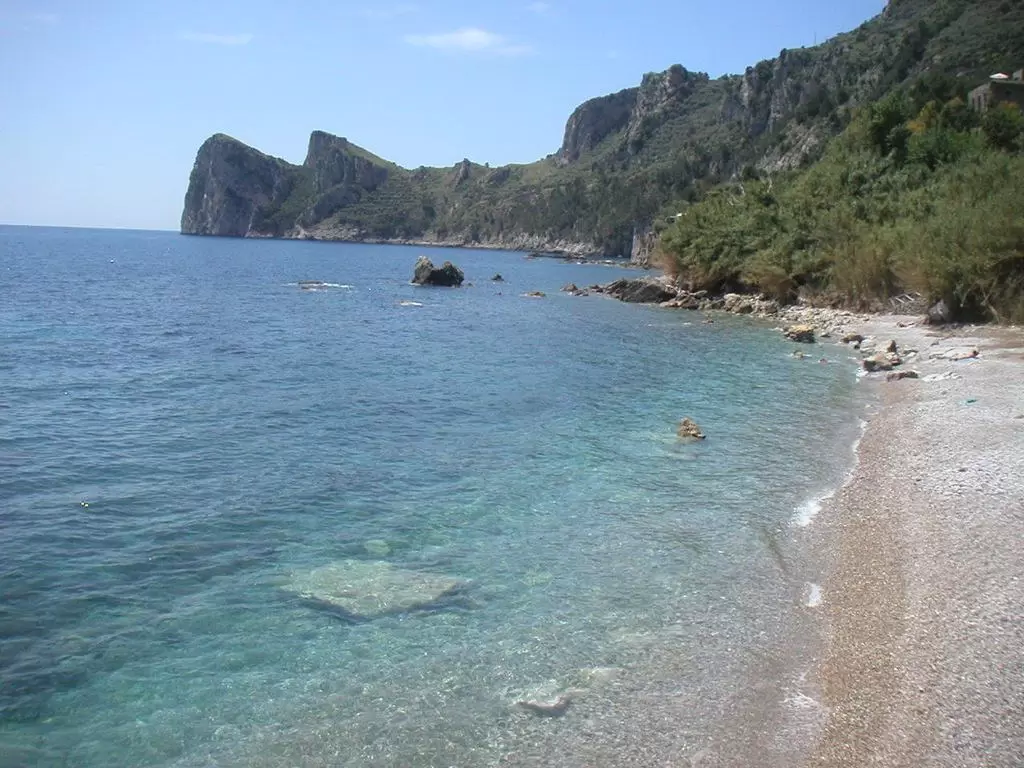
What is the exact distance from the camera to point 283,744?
9094 mm

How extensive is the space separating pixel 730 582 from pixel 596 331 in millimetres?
39428

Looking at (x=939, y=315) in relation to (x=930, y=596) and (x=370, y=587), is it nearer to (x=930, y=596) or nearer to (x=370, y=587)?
(x=930, y=596)

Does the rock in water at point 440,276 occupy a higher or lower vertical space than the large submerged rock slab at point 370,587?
higher

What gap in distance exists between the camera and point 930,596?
11.8 m

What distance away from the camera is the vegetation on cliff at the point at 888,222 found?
38.0 meters

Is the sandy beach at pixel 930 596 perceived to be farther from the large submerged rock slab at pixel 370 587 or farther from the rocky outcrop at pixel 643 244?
the rocky outcrop at pixel 643 244

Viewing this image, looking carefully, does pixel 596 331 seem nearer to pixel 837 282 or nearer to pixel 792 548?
pixel 837 282

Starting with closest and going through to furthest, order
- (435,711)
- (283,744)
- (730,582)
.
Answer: (283,744) → (435,711) → (730,582)

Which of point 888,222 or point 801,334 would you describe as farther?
point 888,222

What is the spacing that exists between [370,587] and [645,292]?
62.0m

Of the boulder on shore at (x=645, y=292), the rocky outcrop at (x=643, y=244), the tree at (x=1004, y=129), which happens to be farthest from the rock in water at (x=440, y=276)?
the rocky outcrop at (x=643, y=244)

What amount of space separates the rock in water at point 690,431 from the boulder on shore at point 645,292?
48.7m

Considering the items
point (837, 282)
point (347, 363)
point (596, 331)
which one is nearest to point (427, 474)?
point (347, 363)

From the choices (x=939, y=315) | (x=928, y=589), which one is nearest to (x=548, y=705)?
(x=928, y=589)
